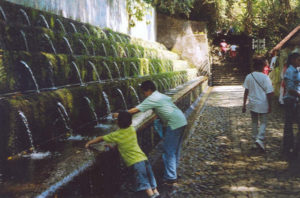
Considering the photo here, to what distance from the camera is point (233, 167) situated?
16.9 feet

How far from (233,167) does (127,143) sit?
2236 mm

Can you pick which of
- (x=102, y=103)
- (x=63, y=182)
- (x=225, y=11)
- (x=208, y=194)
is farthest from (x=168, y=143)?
(x=225, y=11)

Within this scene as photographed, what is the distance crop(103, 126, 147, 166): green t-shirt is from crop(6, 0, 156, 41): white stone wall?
222 inches

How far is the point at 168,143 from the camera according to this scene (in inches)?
175

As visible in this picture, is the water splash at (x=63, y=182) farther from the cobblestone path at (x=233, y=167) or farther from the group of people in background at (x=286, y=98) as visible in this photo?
the group of people in background at (x=286, y=98)

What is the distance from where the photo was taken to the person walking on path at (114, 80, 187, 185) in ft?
13.7

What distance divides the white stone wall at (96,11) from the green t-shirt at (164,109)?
17.4 feet

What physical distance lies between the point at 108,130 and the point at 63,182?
2176mm

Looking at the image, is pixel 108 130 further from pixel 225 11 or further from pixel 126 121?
pixel 225 11

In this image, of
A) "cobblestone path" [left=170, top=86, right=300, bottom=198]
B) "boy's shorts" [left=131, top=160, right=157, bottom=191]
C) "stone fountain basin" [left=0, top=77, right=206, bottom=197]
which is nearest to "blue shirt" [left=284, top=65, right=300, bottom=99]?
"cobblestone path" [left=170, top=86, right=300, bottom=198]

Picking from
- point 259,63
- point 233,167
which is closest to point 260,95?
point 259,63

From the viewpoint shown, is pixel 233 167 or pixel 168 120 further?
pixel 233 167

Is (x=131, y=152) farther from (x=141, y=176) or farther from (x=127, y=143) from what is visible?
(x=141, y=176)

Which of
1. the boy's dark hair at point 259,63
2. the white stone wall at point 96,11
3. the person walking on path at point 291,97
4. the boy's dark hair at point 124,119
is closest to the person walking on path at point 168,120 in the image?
the boy's dark hair at point 124,119
